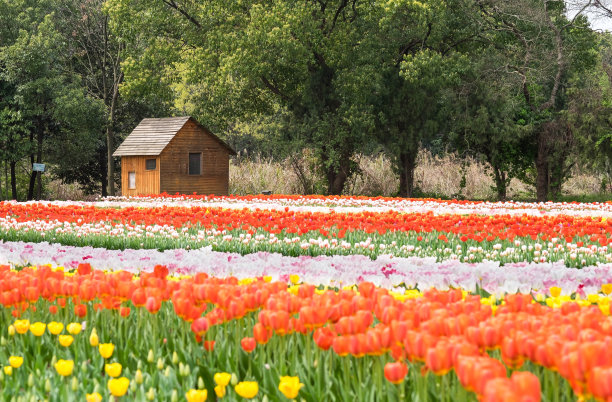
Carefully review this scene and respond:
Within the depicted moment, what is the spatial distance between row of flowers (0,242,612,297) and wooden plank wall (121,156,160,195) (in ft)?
79.0

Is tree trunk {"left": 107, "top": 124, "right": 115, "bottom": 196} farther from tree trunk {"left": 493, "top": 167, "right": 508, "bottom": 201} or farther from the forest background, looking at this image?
tree trunk {"left": 493, "top": 167, "right": 508, "bottom": 201}

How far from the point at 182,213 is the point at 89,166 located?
26.0m

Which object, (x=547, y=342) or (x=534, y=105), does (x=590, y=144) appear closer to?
(x=534, y=105)

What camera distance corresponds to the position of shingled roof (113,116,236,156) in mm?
Answer: 30766

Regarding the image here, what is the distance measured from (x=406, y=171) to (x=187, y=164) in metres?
10.1

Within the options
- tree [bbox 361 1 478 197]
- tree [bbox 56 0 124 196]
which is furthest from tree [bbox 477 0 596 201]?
tree [bbox 56 0 124 196]

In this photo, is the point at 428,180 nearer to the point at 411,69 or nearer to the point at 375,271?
the point at 411,69

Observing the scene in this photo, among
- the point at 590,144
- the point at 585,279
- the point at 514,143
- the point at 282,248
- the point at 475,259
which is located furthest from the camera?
the point at 514,143

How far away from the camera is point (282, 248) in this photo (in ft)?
27.7

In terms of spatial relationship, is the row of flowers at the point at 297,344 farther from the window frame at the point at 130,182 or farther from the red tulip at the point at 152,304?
the window frame at the point at 130,182

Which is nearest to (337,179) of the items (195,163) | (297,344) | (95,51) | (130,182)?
(195,163)

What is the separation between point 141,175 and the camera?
31.5 meters

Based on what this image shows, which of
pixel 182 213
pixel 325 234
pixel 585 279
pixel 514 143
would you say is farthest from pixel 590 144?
pixel 585 279

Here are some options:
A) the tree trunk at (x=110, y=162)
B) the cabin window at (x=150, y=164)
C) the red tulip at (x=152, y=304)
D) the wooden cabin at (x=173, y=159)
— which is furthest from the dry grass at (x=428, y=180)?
the red tulip at (x=152, y=304)
